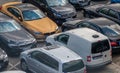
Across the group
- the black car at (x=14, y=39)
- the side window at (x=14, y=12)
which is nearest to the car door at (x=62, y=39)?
the black car at (x=14, y=39)

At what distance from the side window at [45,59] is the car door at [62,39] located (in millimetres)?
1926

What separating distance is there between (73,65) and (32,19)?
270 inches

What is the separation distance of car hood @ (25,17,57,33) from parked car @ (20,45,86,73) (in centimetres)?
416

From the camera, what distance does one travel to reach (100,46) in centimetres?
1469

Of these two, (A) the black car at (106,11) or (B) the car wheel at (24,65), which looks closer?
(B) the car wheel at (24,65)

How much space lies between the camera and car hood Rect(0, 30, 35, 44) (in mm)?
16406

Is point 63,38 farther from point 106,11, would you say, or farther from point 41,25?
point 106,11

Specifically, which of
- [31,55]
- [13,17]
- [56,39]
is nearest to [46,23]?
[13,17]

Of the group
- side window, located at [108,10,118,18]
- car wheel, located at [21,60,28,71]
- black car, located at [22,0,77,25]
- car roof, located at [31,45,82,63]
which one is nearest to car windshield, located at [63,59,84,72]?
car roof, located at [31,45,82,63]

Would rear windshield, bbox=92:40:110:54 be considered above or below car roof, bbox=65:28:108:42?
below

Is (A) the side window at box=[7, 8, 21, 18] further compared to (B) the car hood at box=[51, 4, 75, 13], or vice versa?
(B) the car hood at box=[51, 4, 75, 13]

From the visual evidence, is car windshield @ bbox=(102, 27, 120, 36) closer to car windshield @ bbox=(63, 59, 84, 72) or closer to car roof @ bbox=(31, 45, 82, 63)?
car roof @ bbox=(31, 45, 82, 63)

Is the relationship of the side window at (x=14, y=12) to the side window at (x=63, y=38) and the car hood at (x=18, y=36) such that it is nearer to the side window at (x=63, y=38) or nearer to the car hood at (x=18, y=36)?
the car hood at (x=18, y=36)

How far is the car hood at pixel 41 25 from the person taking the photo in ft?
60.6
